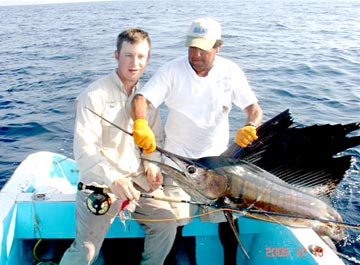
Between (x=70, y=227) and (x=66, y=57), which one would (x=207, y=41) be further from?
(x=66, y=57)

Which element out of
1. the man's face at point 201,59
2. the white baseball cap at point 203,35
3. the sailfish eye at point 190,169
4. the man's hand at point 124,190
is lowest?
the man's hand at point 124,190

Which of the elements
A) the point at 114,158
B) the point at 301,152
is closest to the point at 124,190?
the point at 114,158

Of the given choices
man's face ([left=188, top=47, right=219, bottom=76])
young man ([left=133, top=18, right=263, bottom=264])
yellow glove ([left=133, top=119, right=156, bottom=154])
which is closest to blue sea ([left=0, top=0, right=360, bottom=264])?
young man ([left=133, top=18, right=263, bottom=264])

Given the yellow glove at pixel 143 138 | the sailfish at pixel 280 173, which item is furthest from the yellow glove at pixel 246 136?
the yellow glove at pixel 143 138

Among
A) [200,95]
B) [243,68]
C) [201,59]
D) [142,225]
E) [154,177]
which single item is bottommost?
[243,68]

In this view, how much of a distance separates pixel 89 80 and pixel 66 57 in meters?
3.84

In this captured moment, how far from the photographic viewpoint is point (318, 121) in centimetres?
651

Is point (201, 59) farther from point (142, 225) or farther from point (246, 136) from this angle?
point (142, 225)

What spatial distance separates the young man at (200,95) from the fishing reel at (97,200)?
27.1 inches

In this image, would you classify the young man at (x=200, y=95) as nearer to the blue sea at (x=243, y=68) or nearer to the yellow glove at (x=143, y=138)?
the yellow glove at (x=143, y=138)

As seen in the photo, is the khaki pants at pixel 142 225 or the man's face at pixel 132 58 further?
the man's face at pixel 132 58

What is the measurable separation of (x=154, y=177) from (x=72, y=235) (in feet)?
2.26

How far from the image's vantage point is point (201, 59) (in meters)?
2.66

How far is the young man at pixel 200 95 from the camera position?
8.68ft
